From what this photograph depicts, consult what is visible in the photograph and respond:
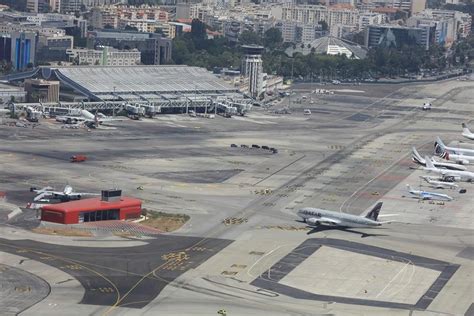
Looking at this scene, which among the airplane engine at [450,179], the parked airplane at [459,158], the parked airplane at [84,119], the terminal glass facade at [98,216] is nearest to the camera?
the terminal glass facade at [98,216]

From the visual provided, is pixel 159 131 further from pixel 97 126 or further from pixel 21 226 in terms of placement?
pixel 21 226

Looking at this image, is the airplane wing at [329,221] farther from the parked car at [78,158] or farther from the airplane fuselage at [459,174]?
the parked car at [78,158]

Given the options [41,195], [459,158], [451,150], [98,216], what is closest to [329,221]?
[98,216]

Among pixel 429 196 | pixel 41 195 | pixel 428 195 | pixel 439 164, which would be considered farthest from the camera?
pixel 439 164

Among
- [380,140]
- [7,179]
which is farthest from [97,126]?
[7,179]

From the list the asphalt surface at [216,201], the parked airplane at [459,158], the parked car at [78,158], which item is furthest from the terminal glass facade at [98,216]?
the parked airplane at [459,158]

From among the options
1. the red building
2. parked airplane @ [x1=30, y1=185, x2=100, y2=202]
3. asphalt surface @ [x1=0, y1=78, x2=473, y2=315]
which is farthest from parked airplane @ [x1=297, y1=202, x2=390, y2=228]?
parked airplane @ [x1=30, y1=185, x2=100, y2=202]

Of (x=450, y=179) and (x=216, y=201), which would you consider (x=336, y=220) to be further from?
(x=450, y=179)
